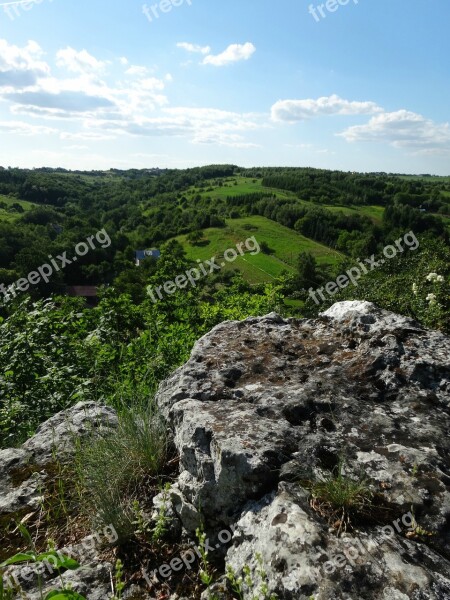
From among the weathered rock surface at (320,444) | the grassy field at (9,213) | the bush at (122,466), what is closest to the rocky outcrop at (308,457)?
the weathered rock surface at (320,444)

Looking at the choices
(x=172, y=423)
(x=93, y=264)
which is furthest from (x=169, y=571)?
(x=93, y=264)

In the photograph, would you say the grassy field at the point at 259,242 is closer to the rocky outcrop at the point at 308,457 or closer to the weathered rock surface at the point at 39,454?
the rocky outcrop at the point at 308,457

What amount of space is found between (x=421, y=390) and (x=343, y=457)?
57.8 inches

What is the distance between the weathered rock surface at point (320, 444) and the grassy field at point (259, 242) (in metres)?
96.0

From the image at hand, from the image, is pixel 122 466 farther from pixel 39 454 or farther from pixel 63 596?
pixel 63 596

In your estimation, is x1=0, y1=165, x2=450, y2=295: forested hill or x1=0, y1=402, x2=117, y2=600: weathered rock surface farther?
x1=0, y1=165, x2=450, y2=295: forested hill

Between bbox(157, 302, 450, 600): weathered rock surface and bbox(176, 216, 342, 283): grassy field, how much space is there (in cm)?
9600

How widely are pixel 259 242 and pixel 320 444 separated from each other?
128210 mm

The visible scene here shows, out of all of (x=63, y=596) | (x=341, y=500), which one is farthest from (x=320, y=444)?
(x=63, y=596)

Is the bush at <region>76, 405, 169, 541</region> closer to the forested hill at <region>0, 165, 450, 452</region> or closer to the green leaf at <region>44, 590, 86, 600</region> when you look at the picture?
the forested hill at <region>0, 165, 450, 452</region>

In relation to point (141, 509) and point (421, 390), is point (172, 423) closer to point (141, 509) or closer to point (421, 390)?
point (141, 509)

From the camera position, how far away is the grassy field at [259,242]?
361ft

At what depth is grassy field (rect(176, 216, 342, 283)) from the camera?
110175 millimetres

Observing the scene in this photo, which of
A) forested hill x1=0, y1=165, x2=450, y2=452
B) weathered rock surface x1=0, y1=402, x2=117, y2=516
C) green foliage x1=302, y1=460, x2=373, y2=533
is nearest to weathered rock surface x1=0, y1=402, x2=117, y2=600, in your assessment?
weathered rock surface x1=0, y1=402, x2=117, y2=516
